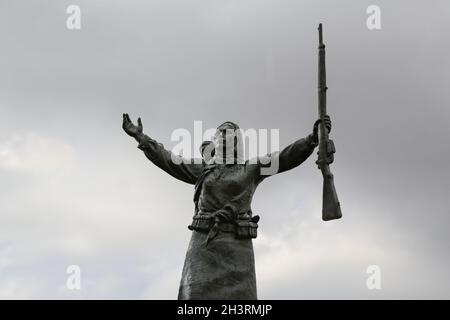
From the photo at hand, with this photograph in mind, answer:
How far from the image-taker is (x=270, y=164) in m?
11.5

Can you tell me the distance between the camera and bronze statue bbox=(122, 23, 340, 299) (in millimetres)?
10766

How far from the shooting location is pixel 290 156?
11359mm

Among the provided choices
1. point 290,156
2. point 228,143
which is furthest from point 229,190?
point 290,156

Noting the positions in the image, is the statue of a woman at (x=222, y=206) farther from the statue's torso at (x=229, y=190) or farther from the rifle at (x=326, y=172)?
the rifle at (x=326, y=172)

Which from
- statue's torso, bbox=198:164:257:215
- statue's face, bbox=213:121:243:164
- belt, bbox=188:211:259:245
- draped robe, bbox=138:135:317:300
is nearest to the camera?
draped robe, bbox=138:135:317:300

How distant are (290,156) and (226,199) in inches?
48.1

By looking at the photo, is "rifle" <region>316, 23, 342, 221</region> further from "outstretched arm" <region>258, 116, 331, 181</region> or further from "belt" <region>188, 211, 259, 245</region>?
"belt" <region>188, 211, 259, 245</region>

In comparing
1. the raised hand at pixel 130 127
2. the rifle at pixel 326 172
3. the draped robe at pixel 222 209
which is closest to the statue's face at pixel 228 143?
the draped robe at pixel 222 209

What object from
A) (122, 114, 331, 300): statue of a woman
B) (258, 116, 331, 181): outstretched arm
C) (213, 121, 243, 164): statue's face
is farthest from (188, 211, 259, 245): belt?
(213, 121, 243, 164): statue's face

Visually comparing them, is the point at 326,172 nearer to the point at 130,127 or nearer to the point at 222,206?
the point at 222,206

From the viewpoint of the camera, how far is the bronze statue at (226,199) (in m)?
10.8
